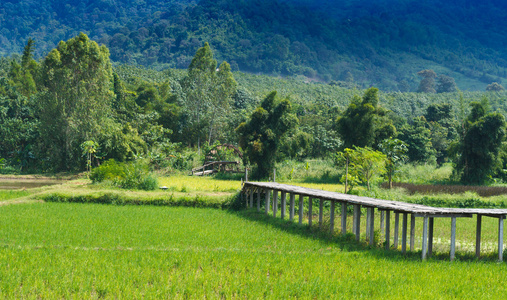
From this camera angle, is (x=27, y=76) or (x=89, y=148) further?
(x=27, y=76)

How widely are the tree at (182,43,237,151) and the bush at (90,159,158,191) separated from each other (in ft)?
61.8

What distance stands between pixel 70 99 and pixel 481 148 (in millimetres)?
29313

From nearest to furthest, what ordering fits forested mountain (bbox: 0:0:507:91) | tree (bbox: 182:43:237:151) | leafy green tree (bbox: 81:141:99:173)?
leafy green tree (bbox: 81:141:99:173) < tree (bbox: 182:43:237:151) < forested mountain (bbox: 0:0:507:91)

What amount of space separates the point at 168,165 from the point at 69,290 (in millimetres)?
26246

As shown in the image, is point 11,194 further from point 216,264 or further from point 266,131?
point 266,131

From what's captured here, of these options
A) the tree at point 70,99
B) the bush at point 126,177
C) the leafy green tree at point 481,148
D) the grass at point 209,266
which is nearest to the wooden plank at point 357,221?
the grass at point 209,266

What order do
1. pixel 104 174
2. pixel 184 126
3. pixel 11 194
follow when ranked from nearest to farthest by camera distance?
pixel 11 194 < pixel 104 174 < pixel 184 126

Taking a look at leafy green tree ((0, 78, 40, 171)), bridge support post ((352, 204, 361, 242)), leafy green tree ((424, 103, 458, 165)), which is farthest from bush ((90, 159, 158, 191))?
leafy green tree ((424, 103, 458, 165))

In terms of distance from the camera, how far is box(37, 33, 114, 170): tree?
34.1 m

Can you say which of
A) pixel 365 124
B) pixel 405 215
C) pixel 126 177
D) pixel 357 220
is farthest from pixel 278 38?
pixel 405 215

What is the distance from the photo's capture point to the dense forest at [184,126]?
99.1ft

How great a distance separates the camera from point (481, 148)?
96.3 feet

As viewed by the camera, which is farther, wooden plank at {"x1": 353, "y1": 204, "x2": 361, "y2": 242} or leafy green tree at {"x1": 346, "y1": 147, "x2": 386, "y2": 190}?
leafy green tree at {"x1": 346, "y1": 147, "x2": 386, "y2": 190}

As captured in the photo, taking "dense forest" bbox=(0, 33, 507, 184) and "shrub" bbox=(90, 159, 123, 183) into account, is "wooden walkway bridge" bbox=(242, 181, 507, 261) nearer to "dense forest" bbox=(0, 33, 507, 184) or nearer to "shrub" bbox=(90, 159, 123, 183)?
"dense forest" bbox=(0, 33, 507, 184)
